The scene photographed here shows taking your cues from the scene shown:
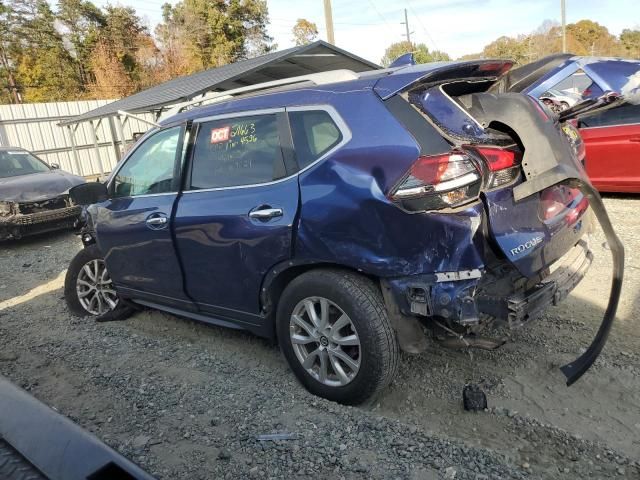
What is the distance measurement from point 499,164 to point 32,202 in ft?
26.1

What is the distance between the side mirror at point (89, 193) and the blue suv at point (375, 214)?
3.12 ft

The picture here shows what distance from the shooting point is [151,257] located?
13.1 ft

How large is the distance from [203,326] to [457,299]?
105 inches

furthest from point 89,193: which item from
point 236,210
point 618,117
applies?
point 618,117

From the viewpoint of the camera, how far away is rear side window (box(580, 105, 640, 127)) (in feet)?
23.9

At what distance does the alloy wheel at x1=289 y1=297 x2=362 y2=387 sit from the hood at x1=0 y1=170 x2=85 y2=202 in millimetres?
7027

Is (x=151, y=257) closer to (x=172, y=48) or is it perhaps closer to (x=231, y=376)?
(x=231, y=376)

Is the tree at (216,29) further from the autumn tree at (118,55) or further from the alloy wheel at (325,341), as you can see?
the alloy wheel at (325,341)

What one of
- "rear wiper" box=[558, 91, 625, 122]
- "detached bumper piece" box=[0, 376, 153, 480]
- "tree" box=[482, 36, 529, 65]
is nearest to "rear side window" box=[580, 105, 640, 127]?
"rear wiper" box=[558, 91, 625, 122]

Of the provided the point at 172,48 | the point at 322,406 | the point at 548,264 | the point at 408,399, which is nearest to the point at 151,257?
the point at 322,406

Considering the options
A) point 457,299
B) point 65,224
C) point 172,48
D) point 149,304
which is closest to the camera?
point 457,299

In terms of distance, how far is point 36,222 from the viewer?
27.5 ft

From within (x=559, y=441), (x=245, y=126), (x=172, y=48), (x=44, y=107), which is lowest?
(x=559, y=441)

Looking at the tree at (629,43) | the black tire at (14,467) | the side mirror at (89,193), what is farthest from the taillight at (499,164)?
the tree at (629,43)
